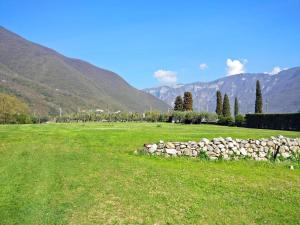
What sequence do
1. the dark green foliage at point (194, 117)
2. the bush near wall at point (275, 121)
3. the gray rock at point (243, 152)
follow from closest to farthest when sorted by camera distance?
the gray rock at point (243, 152)
the bush near wall at point (275, 121)
the dark green foliage at point (194, 117)

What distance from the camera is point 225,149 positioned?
22844 millimetres

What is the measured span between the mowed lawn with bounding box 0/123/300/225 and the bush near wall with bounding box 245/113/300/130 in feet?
134

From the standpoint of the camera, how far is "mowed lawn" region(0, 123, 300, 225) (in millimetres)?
11148

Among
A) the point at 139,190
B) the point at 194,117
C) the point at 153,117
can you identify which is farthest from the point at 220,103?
the point at 139,190

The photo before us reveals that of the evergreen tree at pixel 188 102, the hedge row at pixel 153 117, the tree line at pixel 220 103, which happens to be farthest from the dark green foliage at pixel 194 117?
the evergreen tree at pixel 188 102

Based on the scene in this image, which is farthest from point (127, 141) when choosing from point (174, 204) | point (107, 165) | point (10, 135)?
point (174, 204)

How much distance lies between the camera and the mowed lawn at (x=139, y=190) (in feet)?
36.6

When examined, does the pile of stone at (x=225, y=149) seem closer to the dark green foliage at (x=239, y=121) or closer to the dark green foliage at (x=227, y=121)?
the dark green foliage at (x=239, y=121)

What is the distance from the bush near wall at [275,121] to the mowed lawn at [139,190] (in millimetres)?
40930

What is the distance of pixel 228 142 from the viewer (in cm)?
2322

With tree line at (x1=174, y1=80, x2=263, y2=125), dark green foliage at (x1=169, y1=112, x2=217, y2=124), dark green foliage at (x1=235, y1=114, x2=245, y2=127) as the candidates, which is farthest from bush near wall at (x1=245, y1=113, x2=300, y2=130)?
tree line at (x1=174, y1=80, x2=263, y2=125)

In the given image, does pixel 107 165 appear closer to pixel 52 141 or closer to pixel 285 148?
pixel 52 141

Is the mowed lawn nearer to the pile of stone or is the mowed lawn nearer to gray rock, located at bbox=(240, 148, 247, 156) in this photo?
the pile of stone

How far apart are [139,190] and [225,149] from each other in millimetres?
10277
